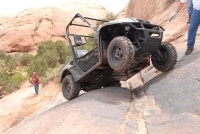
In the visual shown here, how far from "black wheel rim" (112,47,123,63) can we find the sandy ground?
6884 mm

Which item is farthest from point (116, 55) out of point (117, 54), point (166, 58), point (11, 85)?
point (11, 85)

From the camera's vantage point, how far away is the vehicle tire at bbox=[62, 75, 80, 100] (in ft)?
28.4

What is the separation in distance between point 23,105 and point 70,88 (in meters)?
8.06

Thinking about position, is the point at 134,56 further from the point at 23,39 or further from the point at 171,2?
the point at 23,39

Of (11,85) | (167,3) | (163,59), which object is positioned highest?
(167,3)

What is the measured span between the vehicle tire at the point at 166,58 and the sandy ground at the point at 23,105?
6918 millimetres

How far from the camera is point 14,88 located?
23703 millimetres

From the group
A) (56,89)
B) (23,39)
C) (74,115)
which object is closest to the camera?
(74,115)

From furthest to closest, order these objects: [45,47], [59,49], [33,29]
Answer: [33,29] → [45,47] → [59,49]

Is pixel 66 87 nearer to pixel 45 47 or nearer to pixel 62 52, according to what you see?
pixel 62 52

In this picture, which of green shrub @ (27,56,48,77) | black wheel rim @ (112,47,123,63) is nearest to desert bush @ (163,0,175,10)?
black wheel rim @ (112,47,123,63)

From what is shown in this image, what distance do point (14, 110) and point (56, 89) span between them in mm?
3081

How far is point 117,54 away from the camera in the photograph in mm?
7086

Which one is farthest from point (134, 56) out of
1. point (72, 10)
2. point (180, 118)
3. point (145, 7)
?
point (72, 10)
